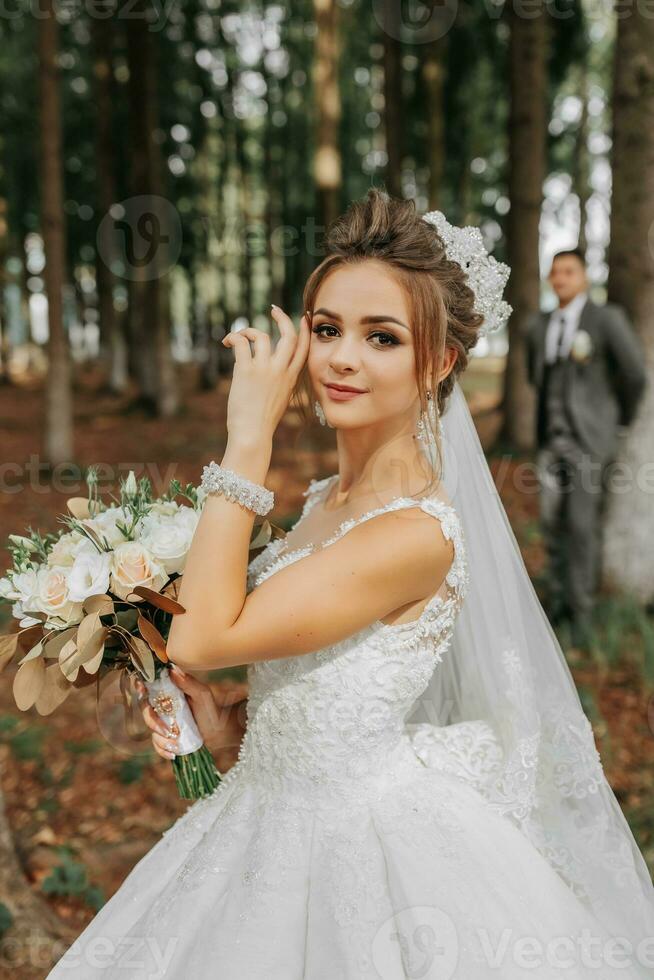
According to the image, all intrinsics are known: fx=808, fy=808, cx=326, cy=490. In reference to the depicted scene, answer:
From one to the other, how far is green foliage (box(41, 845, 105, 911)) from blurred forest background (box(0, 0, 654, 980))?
0.04ft

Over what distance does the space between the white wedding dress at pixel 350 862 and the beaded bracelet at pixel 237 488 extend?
1.06 ft

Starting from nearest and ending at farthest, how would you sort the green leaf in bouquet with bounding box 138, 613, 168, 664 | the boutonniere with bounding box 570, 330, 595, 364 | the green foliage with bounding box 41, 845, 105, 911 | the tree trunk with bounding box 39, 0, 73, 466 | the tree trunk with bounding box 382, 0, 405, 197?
the green leaf in bouquet with bounding box 138, 613, 168, 664 < the green foliage with bounding box 41, 845, 105, 911 < the boutonniere with bounding box 570, 330, 595, 364 < the tree trunk with bounding box 39, 0, 73, 466 < the tree trunk with bounding box 382, 0, 405, 197

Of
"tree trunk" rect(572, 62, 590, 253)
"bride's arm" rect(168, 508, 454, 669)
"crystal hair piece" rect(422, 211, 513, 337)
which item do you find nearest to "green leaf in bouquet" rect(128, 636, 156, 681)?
"bride's arm" rect(168, 508, 454, 669)

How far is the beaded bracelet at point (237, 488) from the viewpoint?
176 cm

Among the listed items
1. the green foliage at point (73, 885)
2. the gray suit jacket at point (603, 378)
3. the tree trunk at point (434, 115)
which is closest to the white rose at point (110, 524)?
the green foliage at point (73, 885)

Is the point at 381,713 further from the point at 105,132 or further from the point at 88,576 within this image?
the point at 105,132

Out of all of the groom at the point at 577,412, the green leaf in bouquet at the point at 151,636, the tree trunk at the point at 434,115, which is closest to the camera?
the green leaf in bouquet at the point at 151,636

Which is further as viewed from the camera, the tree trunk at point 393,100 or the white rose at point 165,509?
the tree trunk at point 393,100

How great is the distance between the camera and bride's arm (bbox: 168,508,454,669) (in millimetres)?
1736

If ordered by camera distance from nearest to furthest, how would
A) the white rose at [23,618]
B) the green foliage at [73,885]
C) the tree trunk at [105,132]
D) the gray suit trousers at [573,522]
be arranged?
the white rose at [23,618] < the green foliage at [73,885] < the gray suit trousers at [573,522] < the tree trunk at [105,132]

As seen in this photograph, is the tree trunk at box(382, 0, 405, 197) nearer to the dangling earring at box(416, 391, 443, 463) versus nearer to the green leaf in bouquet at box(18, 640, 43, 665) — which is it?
the dangling earring at box(416, 391, 443, 463)

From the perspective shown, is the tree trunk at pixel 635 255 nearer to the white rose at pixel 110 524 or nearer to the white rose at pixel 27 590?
the white rose at pixel 110 524

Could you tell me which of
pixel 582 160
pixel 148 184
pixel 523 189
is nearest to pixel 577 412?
pixel 523 189

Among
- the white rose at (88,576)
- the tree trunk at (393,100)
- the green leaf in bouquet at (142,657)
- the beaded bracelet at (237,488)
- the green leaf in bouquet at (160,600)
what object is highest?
the tree trunk at (393,100)
